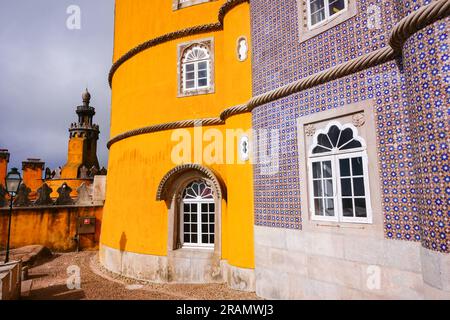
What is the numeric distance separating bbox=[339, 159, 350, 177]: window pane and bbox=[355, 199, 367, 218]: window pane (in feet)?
1.42

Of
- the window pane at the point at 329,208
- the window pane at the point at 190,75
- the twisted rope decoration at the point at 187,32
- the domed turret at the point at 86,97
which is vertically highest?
the domed turret at the point at 86,97

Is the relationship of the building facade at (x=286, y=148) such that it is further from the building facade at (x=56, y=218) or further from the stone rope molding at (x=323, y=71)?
the building facade at (x=56, y=218)

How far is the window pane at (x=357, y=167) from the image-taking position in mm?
4355

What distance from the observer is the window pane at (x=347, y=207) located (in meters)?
4.40

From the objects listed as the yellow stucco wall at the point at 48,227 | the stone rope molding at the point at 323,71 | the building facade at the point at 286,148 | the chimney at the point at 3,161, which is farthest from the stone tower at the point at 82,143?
the stone rope molding at the point at 323,71

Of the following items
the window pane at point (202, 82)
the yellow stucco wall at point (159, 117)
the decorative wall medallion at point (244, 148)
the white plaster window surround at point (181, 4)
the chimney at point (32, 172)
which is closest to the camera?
the decorative wall medallion at point (244, 148)

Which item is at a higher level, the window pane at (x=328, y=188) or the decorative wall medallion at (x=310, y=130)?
the decorative wall medallion at (x=310, y=130)

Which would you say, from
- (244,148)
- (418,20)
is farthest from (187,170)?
(418,20)

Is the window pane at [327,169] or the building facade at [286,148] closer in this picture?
the building facade at [286,148]

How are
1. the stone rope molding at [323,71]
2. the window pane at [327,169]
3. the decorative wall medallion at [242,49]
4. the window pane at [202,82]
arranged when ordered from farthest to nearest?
the window pane at [202,82] → the decorative wall medallion at [242,49] → the window pane at [327,169] → the stone rope molding at [323,71]

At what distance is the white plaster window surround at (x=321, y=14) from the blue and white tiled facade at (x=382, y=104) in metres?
0.10

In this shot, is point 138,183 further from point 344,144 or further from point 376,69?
point 376,69

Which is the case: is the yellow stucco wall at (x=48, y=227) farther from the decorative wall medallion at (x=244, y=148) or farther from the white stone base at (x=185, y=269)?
the decorative wall medallion at (x=244, y=148)

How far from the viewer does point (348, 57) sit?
15.0 ft
